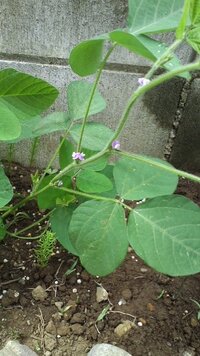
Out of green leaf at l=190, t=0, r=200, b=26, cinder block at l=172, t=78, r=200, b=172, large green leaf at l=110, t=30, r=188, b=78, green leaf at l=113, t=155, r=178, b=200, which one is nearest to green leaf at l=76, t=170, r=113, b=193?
green leaf at l=113, t=155, r=178, b=200

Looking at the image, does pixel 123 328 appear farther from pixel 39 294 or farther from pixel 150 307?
pixel 39 294

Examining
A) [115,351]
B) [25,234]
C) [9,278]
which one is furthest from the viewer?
[25,234]

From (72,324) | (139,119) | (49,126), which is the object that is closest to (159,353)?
(72,324)

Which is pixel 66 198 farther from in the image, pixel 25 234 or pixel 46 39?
pixel 46 39

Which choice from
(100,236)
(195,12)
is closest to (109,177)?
(100,236)

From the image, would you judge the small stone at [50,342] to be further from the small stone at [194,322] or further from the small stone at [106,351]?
the small stone at [194,322]

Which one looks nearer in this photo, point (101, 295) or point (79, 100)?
point (79, 100)

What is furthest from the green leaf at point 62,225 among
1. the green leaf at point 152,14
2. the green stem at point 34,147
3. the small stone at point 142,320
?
the green leaf at point 152,14
